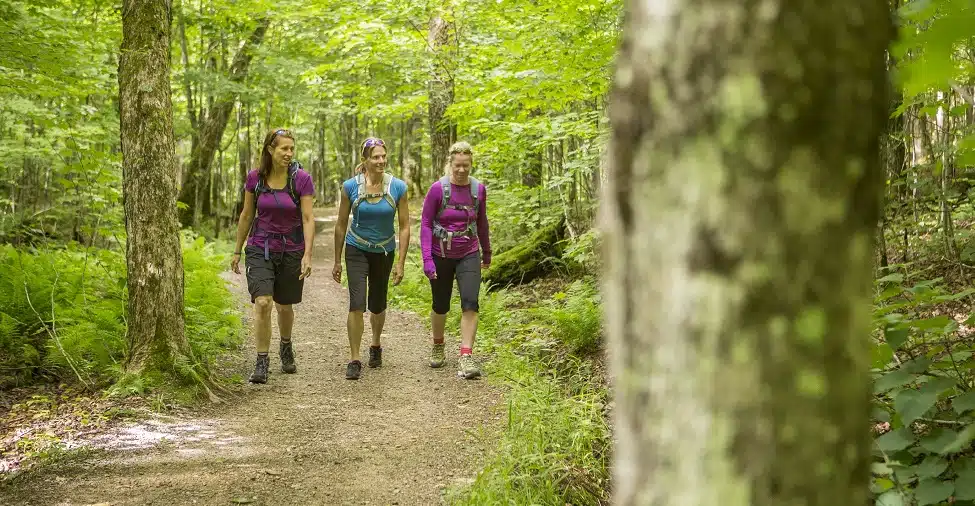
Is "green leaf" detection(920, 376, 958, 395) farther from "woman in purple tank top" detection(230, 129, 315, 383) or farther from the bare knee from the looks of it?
the bare knee

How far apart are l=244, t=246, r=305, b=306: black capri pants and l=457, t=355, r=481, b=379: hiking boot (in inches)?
70.1

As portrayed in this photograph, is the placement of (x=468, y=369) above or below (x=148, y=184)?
below

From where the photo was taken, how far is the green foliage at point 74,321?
20.8ft

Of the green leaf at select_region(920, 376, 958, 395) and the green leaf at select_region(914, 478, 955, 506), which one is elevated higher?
the green leaf at select_region(920, 376, 958, 395)

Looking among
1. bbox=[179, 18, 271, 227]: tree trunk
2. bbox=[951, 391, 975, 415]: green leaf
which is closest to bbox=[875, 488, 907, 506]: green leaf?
bbox=[951, 391, 975, 415]: green leaf

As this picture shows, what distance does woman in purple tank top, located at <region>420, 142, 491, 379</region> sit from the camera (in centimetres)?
705

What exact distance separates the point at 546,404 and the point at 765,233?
15.2 ft

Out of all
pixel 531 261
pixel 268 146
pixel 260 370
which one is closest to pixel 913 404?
pixel 268 146

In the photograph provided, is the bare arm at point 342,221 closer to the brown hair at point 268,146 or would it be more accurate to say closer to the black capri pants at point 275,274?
the black capri pants at point 275,274

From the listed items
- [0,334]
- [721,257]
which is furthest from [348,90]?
[721,257]

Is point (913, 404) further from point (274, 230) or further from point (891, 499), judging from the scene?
point (274, 230)

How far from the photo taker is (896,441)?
2.66 meters

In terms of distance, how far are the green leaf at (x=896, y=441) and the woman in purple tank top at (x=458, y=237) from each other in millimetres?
4731

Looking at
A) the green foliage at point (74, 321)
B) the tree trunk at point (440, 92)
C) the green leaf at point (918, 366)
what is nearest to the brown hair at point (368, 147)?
the green foliage at point (74, 321)
